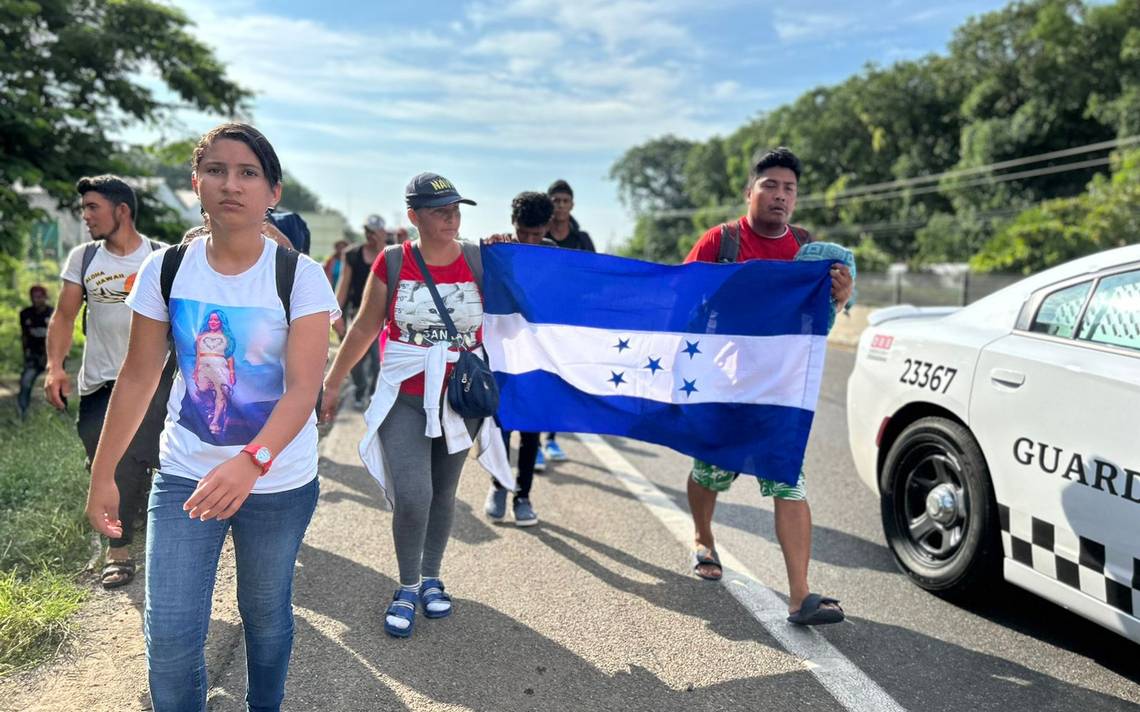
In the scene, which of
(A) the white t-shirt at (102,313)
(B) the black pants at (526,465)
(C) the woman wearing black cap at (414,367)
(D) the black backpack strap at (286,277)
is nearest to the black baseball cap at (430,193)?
(C) the woman wearing black cap at (414,367)

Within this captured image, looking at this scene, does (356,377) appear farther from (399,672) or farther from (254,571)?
(254,571)

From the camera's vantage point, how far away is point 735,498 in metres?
5.82

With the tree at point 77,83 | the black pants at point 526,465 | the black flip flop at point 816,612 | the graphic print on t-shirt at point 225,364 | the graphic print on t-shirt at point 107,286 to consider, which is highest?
the tree at point 77,83

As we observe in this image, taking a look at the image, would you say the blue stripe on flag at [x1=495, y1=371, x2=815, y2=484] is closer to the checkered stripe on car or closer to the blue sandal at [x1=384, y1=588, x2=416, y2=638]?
the checkered stripe on car

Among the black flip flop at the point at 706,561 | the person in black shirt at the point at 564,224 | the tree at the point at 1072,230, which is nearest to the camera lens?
the black flip flop at the point at 706,561

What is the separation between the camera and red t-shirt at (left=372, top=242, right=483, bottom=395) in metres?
3.61

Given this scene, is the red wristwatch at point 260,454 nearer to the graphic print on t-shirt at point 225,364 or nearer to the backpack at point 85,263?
the graphic print on t-shirt at point 225,364

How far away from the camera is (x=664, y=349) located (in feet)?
13.9

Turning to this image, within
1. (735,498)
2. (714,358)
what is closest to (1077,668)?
(714,358)

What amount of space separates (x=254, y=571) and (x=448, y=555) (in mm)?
2149

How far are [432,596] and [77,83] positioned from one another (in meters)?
10.2

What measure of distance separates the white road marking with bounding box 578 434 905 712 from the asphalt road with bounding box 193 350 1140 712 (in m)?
0.05

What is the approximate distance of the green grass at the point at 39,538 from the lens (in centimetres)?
332

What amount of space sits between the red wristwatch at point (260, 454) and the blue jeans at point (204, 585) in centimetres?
26
